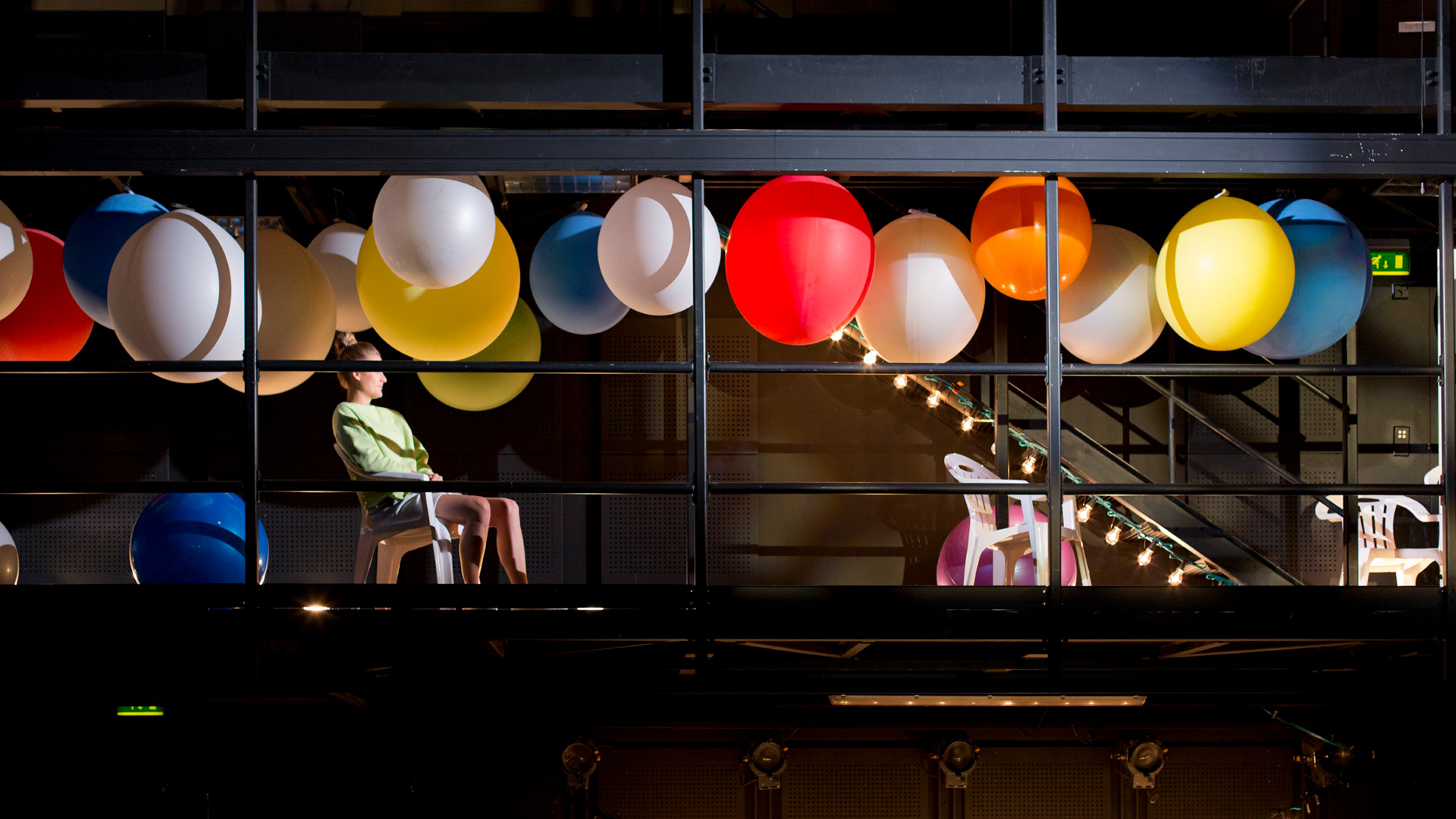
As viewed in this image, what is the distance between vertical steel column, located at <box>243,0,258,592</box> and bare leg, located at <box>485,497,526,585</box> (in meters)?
0.94

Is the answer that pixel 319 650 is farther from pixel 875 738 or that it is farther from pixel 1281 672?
pixel 1281 672

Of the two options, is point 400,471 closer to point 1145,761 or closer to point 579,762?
point 579,762

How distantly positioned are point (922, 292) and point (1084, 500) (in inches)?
89.5

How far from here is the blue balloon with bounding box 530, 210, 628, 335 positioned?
3283mm

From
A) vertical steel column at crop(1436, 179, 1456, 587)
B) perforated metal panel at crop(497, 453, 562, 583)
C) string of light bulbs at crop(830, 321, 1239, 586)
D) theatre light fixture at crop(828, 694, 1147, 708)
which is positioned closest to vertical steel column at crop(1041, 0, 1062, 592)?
theatre light fixture at crop(828, 694, 1147, 708)

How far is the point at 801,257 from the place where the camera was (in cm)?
270

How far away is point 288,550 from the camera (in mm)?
5125

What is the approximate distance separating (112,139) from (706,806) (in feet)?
12.5

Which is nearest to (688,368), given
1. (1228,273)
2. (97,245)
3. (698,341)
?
(698,341)

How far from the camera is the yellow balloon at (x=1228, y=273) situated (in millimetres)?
2742

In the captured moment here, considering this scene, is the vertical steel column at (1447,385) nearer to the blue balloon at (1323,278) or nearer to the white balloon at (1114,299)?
the blue balloon at (1323,278)

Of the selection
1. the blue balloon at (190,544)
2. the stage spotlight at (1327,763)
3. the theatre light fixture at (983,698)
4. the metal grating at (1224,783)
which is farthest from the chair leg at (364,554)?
the stage spotlight at (1327,763)

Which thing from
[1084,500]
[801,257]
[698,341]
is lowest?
[1084,500]

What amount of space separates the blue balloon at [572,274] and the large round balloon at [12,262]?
1.63 metres
